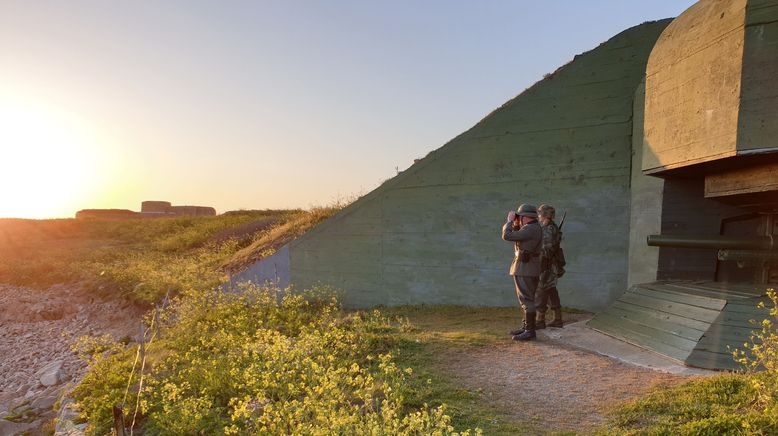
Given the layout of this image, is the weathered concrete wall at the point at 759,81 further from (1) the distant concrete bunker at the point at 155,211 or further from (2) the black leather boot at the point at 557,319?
(1) the distant concrete bunker at the point at 155,211

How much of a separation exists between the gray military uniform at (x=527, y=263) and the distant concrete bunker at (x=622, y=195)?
158cm

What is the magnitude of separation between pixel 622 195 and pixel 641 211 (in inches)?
25.1

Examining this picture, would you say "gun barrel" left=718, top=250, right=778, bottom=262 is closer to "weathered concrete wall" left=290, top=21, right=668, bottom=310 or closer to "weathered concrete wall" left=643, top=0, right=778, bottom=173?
"weathered concrete wall" left=643, top=0, right=778, bottom=173

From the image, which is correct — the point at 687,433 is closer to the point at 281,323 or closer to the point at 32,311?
the point at 281,323

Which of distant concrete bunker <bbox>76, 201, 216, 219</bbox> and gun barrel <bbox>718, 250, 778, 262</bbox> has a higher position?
gun barrel <bbox>718, 250, 778, 262</bbox>

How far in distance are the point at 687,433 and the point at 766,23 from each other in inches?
202

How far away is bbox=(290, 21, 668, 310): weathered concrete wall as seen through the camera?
9.20 metres

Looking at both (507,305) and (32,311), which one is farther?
(32,311)

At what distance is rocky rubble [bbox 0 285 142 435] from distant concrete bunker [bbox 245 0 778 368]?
487 cm

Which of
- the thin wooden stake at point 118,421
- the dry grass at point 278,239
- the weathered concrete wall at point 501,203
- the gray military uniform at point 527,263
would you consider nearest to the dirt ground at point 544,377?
the gray military uniform at point 527,263

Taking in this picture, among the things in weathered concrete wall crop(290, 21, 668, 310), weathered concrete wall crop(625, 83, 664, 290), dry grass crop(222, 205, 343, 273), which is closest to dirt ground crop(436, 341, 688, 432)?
weathered concrete wall crop(625, 83, 664, 290)

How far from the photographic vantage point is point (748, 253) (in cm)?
669

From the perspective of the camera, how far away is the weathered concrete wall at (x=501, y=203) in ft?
30.2

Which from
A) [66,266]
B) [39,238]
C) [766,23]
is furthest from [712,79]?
[39,238]
